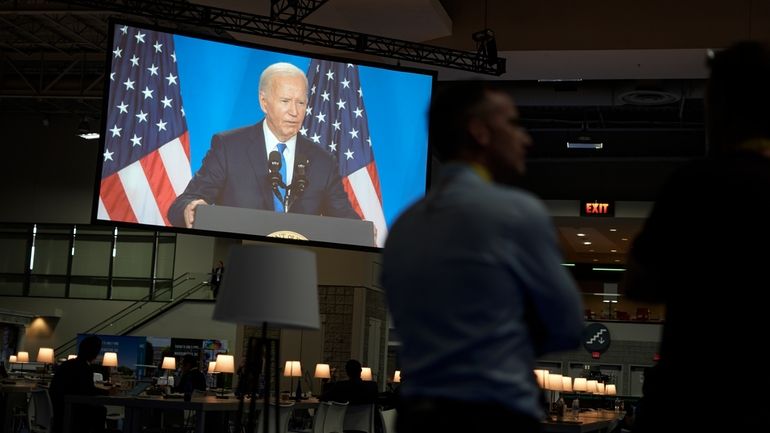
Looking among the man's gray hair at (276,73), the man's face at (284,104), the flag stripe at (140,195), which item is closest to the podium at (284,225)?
the flag stripe at (140,195)

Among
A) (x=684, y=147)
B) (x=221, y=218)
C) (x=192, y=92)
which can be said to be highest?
(x=684, y=147)

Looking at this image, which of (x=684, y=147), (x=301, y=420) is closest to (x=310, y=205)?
(x=301, y=420)

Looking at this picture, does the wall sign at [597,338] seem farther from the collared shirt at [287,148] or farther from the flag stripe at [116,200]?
the flag stripe at [116,200]

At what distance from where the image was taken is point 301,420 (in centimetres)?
1460

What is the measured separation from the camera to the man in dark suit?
9445mm

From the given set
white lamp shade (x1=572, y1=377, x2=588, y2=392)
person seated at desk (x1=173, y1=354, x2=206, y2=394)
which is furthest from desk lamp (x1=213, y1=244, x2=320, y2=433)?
white lamp shade (x1=572, y1=377, x2=588, y2=392)

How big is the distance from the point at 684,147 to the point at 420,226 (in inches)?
790

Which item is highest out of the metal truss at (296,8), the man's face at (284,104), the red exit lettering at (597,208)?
the red exit lettering at (597,208)

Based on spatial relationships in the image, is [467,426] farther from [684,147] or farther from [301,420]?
[684,147]

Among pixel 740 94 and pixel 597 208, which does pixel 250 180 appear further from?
pixel 597 208

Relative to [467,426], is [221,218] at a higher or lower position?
higher

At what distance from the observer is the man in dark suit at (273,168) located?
372 inches

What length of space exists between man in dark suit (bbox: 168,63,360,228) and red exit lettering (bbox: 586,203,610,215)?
12997mm

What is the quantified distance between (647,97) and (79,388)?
9422 mm
